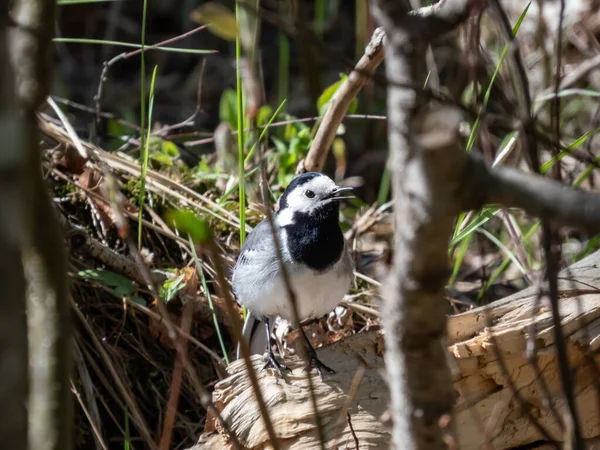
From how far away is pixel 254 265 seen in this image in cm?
268

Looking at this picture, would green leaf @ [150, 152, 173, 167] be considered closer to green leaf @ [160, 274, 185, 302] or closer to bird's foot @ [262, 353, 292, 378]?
green leaf @ [160, 274, 185, 302]

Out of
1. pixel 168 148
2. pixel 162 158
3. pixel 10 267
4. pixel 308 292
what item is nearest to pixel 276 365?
pixel 308 292

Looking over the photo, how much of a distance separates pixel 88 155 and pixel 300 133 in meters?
0.83

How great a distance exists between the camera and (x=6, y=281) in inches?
30.5

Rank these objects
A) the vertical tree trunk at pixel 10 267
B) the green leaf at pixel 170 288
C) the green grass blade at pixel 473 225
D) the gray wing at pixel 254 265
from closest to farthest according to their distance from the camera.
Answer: the vertical tree trunk at pixel 10 267, the green grass blade at pixel 473 225, the green leaf at pixel 170 288, the gray wing at pixel 254 265

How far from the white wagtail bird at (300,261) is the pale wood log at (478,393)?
0.67 feet

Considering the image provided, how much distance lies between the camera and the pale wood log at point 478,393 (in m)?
2.08

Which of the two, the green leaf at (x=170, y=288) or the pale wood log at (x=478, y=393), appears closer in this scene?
the pale wood log at (x=478, y=393)

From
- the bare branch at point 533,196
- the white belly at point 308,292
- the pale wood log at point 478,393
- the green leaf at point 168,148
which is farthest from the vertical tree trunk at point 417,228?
the green leaf at point 168,148

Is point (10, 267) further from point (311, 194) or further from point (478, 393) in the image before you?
point (311, 194)

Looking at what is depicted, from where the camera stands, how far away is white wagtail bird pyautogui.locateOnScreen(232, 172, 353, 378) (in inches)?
101

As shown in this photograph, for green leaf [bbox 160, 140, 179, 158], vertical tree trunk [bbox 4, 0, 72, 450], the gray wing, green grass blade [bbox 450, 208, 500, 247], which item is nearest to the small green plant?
the gray wing

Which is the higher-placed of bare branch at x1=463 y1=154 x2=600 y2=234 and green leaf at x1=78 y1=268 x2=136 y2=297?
bare branch at x1=463 y1=154 x2=600 y2=234

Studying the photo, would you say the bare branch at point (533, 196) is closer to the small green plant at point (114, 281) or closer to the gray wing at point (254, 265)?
the gray wing at point (254, 265)
